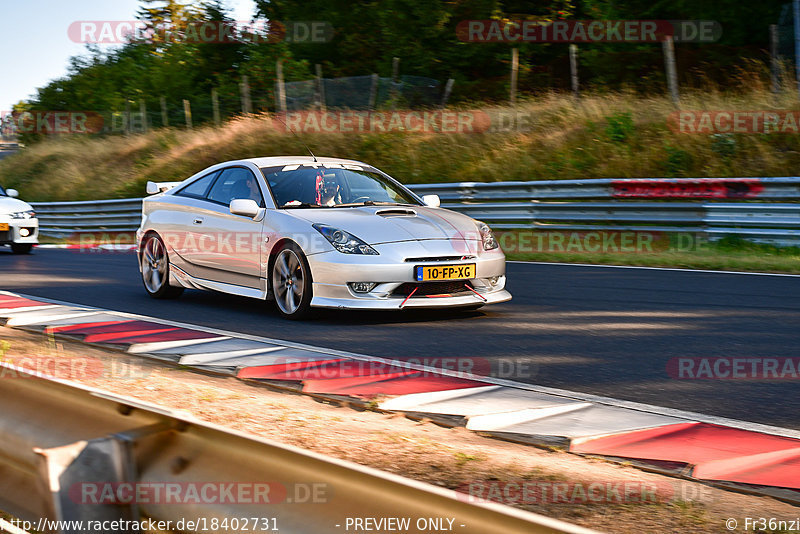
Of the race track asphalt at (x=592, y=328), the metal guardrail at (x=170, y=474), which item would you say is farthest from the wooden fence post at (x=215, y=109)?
the metal guardrail at (x=170, y=474)

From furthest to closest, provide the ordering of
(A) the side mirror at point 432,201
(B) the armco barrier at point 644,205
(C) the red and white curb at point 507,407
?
(B) the armco barrier at point 644,205 < (A) the side mirror at point 432,201 < (C) the red and white curb at point 507,407

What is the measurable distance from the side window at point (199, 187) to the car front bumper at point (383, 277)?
6.74 ft

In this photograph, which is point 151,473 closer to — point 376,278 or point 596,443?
point 596,443

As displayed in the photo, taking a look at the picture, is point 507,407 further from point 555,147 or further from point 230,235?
point 555,147

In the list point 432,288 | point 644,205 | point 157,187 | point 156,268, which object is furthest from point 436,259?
point 644,205

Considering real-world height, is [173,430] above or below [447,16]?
below

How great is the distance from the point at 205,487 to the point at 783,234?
12.3 m

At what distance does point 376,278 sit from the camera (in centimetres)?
761

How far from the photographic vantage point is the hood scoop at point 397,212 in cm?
828

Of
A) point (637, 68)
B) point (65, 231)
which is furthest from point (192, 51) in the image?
point (637, 68)

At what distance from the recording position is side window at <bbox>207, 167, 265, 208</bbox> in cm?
872

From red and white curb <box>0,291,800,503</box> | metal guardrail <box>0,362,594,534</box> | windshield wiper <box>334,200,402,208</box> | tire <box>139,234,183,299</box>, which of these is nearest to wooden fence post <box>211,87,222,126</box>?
tire <box>139,234,183,299</box>

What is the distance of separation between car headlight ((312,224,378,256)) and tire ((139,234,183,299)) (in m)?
2.53

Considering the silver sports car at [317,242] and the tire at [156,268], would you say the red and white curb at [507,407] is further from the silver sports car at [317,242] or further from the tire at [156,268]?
the tire at [156,268]
